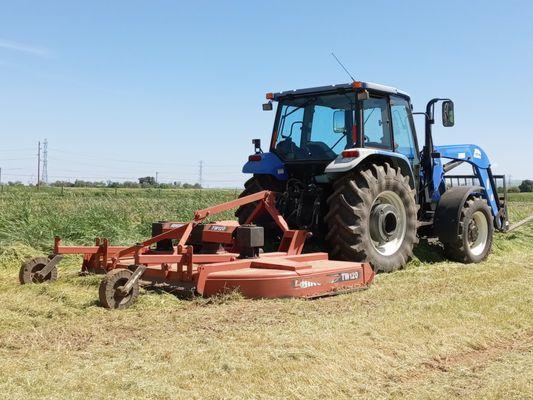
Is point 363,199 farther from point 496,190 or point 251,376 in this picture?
point 496,190

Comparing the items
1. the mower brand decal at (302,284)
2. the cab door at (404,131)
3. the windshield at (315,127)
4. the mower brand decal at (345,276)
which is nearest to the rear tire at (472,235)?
the cab door at (404,131)

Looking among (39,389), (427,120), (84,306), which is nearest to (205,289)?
(84,306)

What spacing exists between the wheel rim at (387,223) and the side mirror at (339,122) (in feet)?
3.31

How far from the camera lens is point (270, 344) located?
4.07 meters

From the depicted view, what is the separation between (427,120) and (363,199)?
8.46 feet

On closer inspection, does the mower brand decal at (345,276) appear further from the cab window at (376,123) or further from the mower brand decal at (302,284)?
the cab window at (376,123)

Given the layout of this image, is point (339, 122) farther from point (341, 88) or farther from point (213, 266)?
point (213, 266)

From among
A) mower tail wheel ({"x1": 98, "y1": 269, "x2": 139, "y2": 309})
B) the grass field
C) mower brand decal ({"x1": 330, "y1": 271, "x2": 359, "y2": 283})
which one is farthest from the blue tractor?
mower tail wheel ({"x1": 98, "y1": 269, "x2": 139, "y2": 309})

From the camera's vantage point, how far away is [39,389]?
3.15 m

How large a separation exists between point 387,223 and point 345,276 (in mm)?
1679

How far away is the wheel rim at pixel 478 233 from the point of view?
29.5ft

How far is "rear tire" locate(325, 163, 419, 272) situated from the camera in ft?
22.6

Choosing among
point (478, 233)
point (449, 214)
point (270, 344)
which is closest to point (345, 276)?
point (270, 344)

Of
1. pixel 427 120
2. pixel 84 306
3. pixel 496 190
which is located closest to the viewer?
pixel 84 306
